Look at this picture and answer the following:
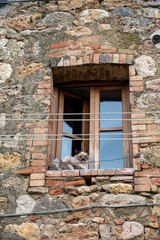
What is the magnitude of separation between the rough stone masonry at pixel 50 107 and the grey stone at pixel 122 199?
11mm

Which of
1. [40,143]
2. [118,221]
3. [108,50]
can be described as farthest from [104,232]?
[108,50]

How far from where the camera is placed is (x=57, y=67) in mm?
5043

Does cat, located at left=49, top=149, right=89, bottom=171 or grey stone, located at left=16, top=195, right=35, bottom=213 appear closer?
grey stone, located at left=16, top=195, right=35, bottom=213

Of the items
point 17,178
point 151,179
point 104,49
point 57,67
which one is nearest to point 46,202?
point 17,178

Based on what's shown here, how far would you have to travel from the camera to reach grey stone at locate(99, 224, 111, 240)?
151 inches

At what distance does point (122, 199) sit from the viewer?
407 centimetres

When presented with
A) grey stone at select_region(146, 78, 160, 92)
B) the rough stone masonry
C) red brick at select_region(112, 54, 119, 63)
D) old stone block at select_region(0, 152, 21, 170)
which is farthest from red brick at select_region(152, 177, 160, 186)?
red brick at select_region(112, 54, 119, 63)

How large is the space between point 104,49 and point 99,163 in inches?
60.2

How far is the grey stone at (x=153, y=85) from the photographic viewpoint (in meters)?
4.75

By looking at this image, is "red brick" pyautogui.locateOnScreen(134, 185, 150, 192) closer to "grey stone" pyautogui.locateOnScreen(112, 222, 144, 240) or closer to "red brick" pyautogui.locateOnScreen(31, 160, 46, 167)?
"grey stone" pyautogui.locateOnScreen(112, 222, 144, 240)

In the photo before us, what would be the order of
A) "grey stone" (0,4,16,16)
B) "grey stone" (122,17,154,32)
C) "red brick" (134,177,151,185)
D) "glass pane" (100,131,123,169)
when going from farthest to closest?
"grey stone" (0,4,16,16) < "grey stone" (122,17,154,32) < "glass pane" (100,131,123,169) < "red brick" (134,177,151,185)

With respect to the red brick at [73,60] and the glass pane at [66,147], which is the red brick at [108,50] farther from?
the glass pane at [66,147]

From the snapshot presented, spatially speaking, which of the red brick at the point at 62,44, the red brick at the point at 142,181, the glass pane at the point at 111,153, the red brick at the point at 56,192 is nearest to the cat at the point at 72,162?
the glass pane at the point at 111,153

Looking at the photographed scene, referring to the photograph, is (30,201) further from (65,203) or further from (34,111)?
(34,111)
